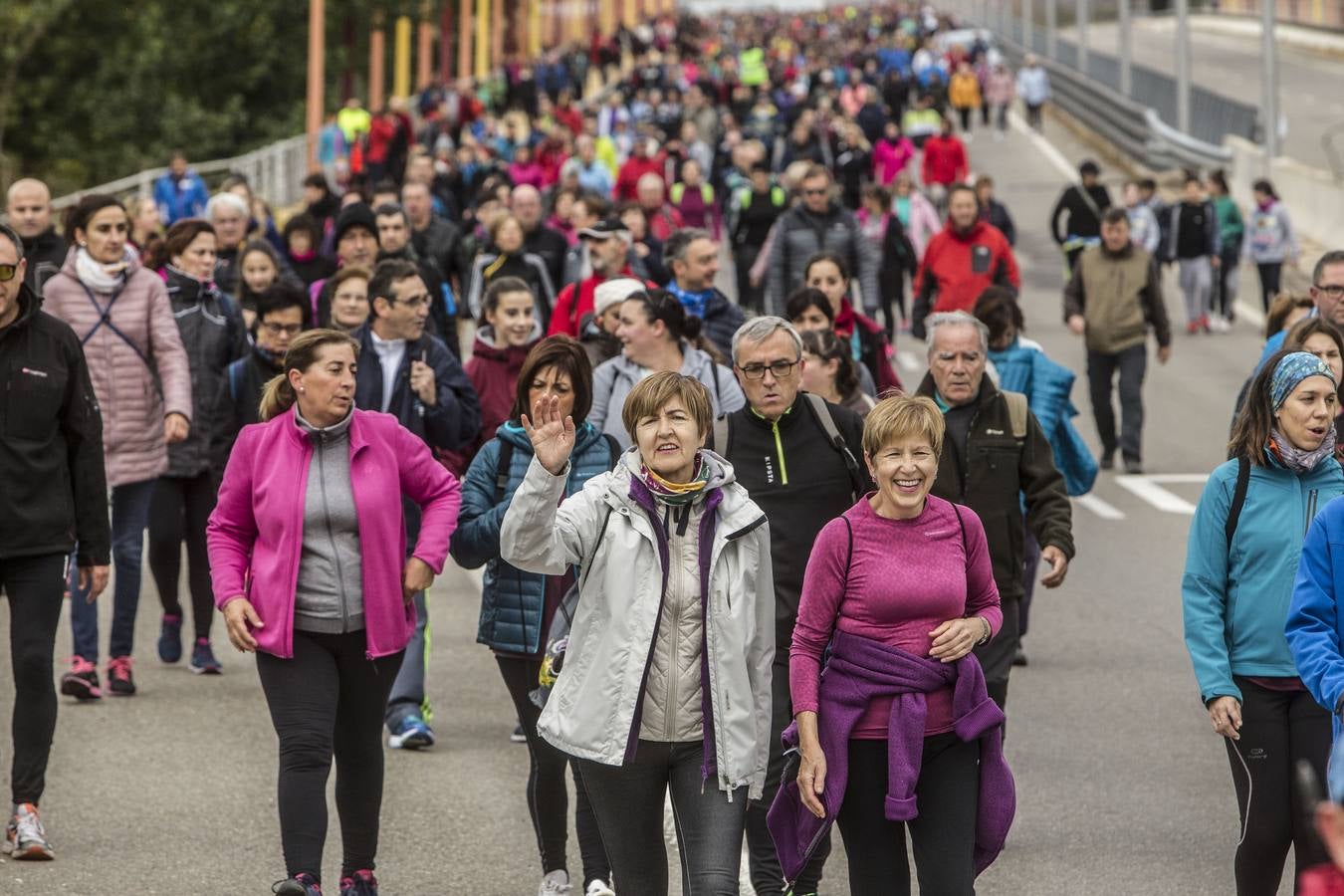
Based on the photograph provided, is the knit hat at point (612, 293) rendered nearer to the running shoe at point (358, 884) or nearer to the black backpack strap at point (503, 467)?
the black backpack strap at point (503, 467)

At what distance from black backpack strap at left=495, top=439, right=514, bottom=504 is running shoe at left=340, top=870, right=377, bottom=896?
117 cm

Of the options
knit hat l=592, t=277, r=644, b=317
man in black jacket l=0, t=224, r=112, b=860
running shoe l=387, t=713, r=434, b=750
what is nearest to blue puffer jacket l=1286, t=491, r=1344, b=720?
man in black jacket l=0, t=224, r=112, b=860

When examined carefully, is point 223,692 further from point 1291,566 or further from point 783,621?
point 1291,566

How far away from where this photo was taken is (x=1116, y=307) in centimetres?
1642

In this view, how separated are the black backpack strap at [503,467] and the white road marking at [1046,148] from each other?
1479 inches

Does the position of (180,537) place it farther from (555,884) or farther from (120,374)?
(555,884)

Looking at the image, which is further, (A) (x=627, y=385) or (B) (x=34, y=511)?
(A) (x=627, y=385)

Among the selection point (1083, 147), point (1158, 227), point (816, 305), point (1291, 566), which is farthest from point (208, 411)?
point (1083, 147)

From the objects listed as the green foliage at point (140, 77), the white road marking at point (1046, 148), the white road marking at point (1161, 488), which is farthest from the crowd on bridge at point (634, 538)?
the green foliage at point (140, 77)

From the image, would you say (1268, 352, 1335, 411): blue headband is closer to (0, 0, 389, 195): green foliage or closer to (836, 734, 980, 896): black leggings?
(836, 734, 980, 896): black leggings

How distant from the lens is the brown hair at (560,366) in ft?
23.2

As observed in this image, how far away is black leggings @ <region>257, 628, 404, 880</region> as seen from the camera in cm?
674

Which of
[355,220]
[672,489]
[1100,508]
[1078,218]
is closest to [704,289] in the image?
[355,220]

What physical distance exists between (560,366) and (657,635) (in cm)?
142
